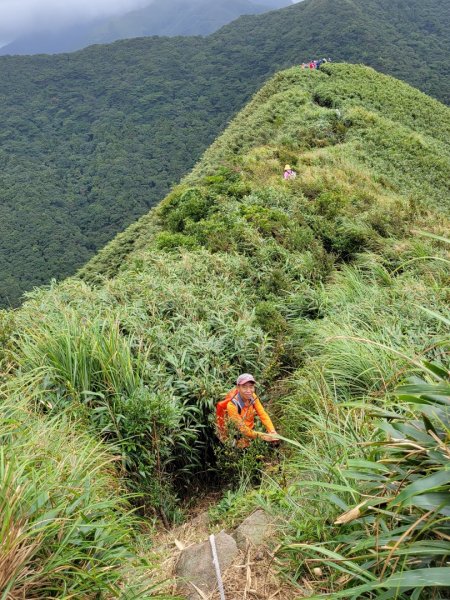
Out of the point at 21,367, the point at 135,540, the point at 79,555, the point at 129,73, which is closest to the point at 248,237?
the point at 21,367

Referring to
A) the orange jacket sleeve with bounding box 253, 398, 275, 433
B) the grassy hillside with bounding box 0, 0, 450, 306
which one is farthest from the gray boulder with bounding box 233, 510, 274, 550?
the grassy hillside with bounding box 0, 0, 450, 306

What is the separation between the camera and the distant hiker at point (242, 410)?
142 inches

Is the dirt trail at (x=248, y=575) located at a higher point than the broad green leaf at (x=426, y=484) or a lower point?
lower

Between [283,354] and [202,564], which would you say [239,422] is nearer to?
[202,564]

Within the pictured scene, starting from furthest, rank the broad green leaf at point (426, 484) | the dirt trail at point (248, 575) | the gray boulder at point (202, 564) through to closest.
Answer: the gray boulder at point (202, 564)
the dirt trail at point (248, 575)
the broad green leaf at point (426, 484)

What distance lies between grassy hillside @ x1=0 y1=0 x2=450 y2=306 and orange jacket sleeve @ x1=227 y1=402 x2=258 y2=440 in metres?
43.6

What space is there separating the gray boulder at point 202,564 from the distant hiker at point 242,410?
1075 mm

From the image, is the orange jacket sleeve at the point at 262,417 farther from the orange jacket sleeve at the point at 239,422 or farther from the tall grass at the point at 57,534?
the tall grass at the point at 57,534

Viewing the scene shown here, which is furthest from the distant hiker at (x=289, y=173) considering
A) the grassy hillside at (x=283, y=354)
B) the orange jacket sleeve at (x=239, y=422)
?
the orange jacket sleeve at (x=239, y=422)

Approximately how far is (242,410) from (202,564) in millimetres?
1413

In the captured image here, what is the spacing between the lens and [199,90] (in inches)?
3504

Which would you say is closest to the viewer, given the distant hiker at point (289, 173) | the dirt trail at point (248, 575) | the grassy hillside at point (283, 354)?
the grassy hillside at point (283, 354)

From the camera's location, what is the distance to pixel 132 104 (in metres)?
91.2

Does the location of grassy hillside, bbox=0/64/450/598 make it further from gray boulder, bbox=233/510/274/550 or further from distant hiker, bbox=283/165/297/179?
distant hiker, bbox=283/165/297/179
